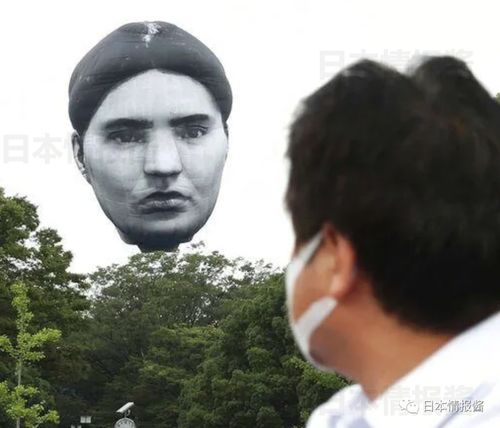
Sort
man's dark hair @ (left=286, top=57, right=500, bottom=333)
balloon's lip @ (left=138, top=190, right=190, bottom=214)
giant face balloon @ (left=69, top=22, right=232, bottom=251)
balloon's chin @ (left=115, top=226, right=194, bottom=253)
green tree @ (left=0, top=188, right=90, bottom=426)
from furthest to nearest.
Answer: green tree @ (left=0, top=188, right=90, bottom=426), balloon's chin @ (left=115, top=226, right=194, bottom=253), balloon's lip @ (left=138, top=190, right=190, bottom=214), giant face balloon @ (left=69, top=22, right=232, bottom=251), man's dark hair @ (left=286, top=57, right=500, bottom=333)

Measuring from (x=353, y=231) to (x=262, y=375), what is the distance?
2422cm

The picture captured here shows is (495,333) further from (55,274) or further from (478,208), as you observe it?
(55,274)

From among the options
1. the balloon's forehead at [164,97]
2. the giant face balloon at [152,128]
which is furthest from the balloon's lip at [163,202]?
the balloon's forehead at [164,97]

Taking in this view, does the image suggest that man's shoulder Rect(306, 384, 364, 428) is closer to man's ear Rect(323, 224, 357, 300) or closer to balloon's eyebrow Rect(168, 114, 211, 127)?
man's ear Rect(323, 224, 357, 300)

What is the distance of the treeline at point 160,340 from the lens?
24.7 metres

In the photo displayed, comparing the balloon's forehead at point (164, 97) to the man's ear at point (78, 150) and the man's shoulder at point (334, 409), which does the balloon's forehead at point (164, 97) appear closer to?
the man's ear at point (78, 150)

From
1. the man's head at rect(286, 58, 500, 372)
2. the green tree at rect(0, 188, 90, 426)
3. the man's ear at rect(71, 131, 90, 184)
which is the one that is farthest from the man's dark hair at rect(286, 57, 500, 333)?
the green tree at rect(0, 188, 90, 426)

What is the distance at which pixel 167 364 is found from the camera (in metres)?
34.6

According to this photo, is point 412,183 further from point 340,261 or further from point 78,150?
point 78,150

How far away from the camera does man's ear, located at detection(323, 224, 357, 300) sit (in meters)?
1.10

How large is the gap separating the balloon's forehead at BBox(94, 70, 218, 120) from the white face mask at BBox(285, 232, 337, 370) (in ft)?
31.1

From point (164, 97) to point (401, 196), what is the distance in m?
9.73

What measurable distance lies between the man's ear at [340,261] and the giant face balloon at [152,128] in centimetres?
935

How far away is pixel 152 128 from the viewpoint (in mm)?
10758
